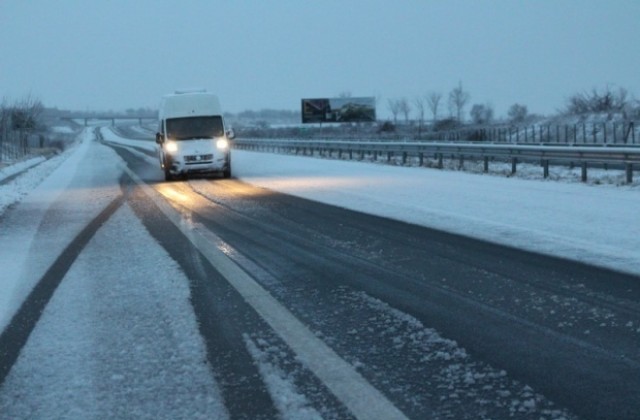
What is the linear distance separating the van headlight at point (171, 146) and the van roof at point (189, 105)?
0.90m

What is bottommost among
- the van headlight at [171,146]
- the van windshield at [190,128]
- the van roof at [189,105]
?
the van headlight at [171,146]

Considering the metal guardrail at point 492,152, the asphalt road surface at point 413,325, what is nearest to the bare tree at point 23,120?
the metal guardrail at point 492,152

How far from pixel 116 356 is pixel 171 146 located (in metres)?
20.9

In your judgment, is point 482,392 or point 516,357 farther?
point 516,357

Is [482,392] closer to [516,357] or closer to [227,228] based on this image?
[516,357]

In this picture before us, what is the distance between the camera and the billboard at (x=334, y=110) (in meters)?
93.8

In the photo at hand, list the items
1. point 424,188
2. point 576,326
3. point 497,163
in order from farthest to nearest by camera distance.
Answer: point 497,163
point 424,188
point 576,326

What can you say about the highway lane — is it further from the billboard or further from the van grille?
the billboard

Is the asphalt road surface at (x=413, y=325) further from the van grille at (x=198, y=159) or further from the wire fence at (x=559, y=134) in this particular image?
the wire fence at (x=559, y=134)

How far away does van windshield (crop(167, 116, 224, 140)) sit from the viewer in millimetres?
26500

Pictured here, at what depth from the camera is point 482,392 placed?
4.90 m

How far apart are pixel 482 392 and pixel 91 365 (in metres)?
2.74

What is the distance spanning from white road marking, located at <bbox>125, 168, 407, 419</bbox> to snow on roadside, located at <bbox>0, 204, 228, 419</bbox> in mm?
622

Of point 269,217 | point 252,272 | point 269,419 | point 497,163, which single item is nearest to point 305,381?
point 269,419
